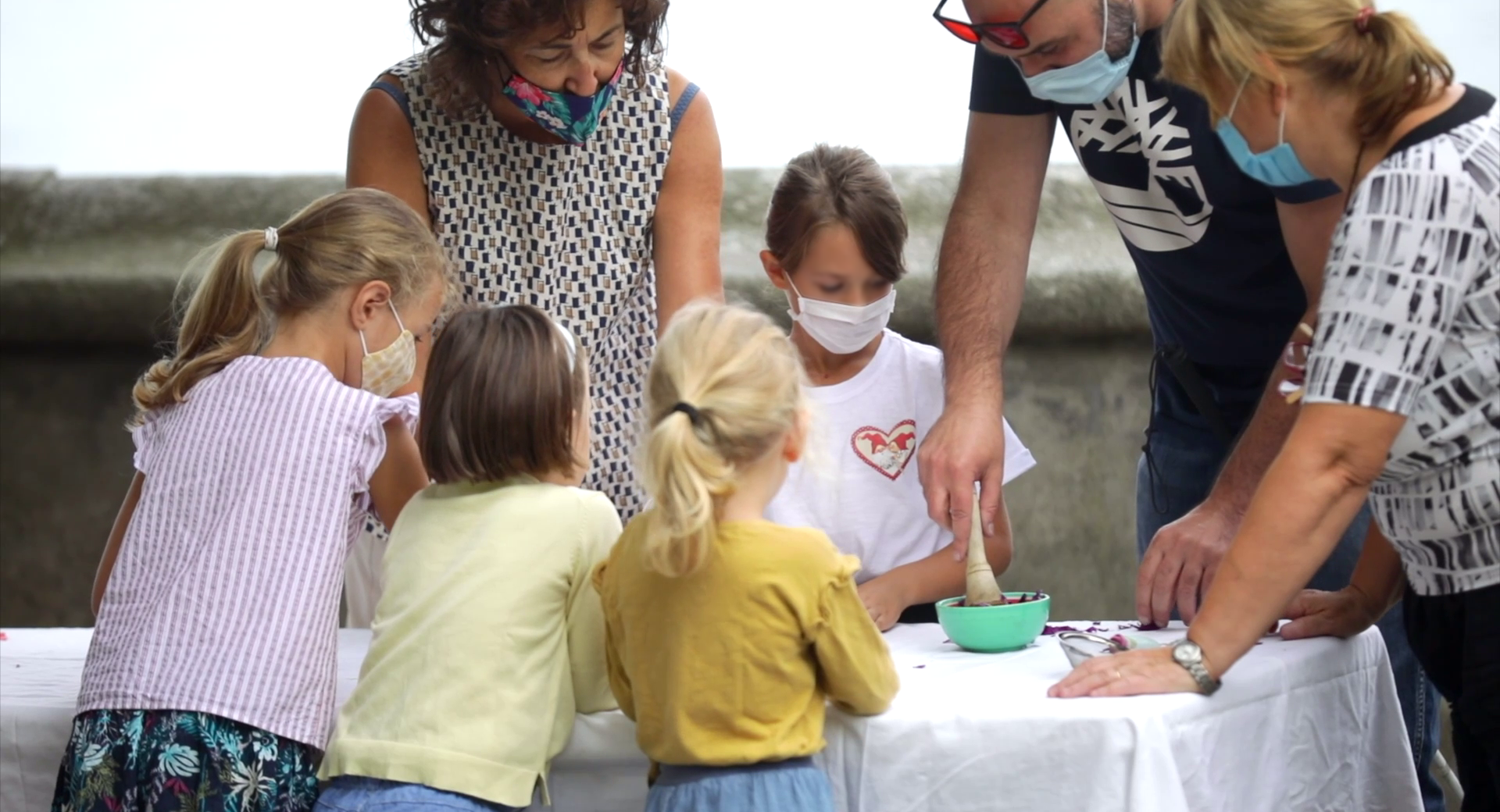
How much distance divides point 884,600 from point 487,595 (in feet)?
2.05

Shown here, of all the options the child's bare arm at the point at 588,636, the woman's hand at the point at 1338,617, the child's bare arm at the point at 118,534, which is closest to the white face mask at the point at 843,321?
the child's bare arm at the point at 588,636

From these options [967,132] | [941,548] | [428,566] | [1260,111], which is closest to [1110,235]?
[967,132]

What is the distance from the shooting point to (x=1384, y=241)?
1.33m

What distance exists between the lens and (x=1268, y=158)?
4.94 ft

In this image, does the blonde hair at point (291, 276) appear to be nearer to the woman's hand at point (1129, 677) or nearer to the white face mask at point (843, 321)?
the white face mask at point (843, 321)

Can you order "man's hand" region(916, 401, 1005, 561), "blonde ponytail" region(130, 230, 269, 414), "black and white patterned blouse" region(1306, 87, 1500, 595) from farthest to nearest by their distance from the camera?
1. "man's hand" region(916, 401, 1005, 561)
2. "blonde ponytail" region(130, 230, 269, 414)
3. "black and white patterned blouse" region(1306, 87, 1500, 595)

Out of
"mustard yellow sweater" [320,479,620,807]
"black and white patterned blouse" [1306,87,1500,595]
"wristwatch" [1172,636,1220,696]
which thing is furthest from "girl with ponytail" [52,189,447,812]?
"black and white patterned blouse" [1306,87,1500,595]

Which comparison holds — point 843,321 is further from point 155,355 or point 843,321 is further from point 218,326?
point 155,355

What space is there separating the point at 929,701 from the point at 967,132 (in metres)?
1.14

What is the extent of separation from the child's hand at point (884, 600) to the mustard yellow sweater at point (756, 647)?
466mm

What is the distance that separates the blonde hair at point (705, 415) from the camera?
1.38 metres

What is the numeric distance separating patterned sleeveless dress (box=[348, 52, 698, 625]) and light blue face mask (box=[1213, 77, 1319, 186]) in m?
0.96

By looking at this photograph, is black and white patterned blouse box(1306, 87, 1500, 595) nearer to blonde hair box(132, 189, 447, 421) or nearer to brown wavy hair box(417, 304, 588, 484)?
brown wavy hair box(417, 304, 588, 484)

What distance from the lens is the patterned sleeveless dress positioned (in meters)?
2.16
